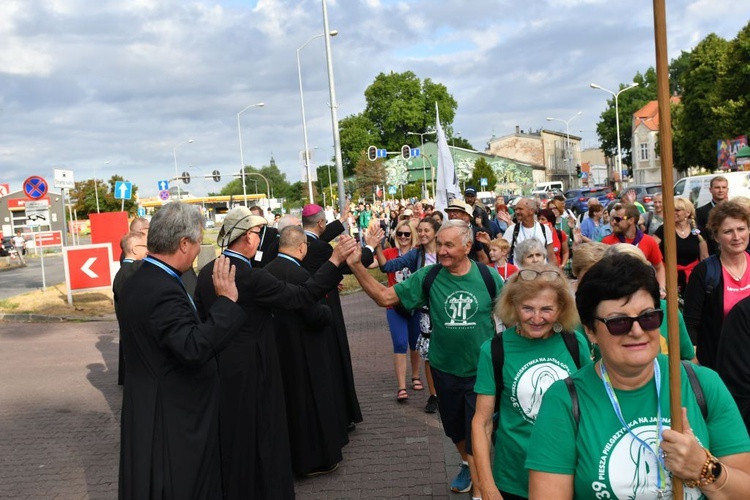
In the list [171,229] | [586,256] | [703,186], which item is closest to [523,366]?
[586,256]

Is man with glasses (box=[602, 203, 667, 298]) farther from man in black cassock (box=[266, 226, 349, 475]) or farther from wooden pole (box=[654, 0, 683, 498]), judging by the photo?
wooden pole (box=[654, 0, 683, 498])

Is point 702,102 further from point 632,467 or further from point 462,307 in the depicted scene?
point 632,467

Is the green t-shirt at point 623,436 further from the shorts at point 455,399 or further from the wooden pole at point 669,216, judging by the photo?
the shorts at point 455,399

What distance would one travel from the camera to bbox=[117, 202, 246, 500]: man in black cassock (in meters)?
3.42

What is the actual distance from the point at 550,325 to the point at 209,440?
173 cm

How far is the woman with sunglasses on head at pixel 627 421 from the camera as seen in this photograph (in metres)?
2.04

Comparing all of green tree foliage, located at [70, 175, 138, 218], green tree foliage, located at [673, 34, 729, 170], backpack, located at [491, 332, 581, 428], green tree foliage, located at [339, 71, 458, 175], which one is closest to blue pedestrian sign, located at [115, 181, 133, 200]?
backpack, located at [491, 332, 581, 428]

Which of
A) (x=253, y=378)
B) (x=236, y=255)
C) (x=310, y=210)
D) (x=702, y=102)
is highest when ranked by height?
(x=702, y=102)

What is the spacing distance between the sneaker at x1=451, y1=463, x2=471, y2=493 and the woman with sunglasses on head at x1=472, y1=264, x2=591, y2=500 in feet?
6.12

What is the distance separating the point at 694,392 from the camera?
2078 millimetres

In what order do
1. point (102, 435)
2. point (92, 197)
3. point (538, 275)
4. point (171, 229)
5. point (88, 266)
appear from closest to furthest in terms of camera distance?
point (538, 275) < point (171, 229) < point (102, 435) < point (88, 266) < point (92, 197)

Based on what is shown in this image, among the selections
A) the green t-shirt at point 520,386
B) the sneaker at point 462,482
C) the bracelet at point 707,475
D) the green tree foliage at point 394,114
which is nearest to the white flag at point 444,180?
the sneaker at point 462,482

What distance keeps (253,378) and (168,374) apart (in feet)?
3.89

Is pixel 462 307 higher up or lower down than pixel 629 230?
lower down
